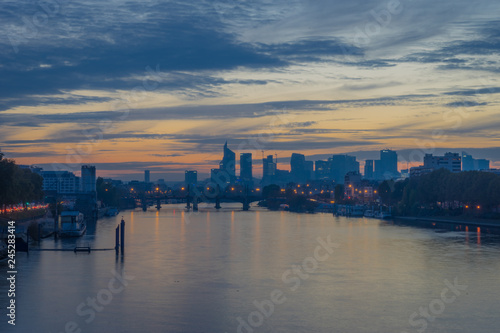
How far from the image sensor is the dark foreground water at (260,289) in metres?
27.6

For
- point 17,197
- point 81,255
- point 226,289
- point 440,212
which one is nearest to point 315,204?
point 440,212

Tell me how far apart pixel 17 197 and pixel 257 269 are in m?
42.1

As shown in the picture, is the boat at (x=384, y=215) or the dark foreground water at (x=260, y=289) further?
the boat at (x=384, y=215)

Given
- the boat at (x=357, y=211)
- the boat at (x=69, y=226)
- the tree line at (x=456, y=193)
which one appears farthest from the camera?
the boat at (x=357, y=211)

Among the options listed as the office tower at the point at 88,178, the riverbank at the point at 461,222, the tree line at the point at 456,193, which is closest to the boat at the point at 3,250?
the riverbank at the point at 461,222

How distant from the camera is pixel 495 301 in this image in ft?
106

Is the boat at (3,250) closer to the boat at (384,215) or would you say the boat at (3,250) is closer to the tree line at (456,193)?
the tree line at (456,193)

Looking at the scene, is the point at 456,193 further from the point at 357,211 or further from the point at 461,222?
the point at 357,211

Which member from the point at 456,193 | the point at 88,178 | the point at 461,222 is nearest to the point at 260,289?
the point at 461,222

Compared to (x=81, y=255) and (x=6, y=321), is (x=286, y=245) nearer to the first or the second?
(x=81, y=255)

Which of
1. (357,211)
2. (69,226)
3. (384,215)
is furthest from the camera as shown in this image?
(357,211)

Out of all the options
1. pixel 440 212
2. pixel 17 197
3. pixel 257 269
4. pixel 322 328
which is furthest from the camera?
pixel 440 212

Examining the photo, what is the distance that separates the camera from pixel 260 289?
3562 centimetres

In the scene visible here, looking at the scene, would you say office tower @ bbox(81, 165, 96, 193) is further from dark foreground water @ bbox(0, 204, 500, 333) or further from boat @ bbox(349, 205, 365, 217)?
dark foreground water @ bbox(0, 204, 500, 333)
